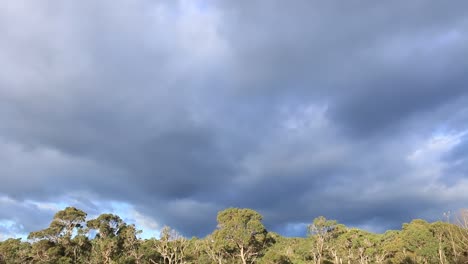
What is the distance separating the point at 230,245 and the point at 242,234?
2801 mm

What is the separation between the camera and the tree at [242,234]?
6225 cm

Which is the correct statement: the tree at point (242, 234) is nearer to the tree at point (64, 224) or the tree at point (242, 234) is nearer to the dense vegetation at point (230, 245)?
the dense vegetation at point (230, 245)

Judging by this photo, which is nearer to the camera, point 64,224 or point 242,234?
point 242,234

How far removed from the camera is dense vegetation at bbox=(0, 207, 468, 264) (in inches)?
2498

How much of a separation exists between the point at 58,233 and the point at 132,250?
19.4 metres

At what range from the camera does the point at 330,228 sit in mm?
76750

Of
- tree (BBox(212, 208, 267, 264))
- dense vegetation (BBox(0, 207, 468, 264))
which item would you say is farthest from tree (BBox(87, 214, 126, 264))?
tree (BBox(212, 208, 267, 264))

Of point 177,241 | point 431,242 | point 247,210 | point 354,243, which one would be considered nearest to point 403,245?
point 431,242

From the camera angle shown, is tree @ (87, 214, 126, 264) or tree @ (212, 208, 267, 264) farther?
tree @ (87, 214, 126, 264)

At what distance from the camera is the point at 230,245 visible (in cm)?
6250

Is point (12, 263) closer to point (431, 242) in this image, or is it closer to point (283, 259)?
point (283, 259)

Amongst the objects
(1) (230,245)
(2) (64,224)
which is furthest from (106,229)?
(1) (230,245)

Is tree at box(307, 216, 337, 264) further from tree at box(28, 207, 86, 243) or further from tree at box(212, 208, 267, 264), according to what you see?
tree at box(28, 207, 86, 243)

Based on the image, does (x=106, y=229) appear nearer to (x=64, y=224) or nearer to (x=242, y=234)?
(x=64, y=224)
